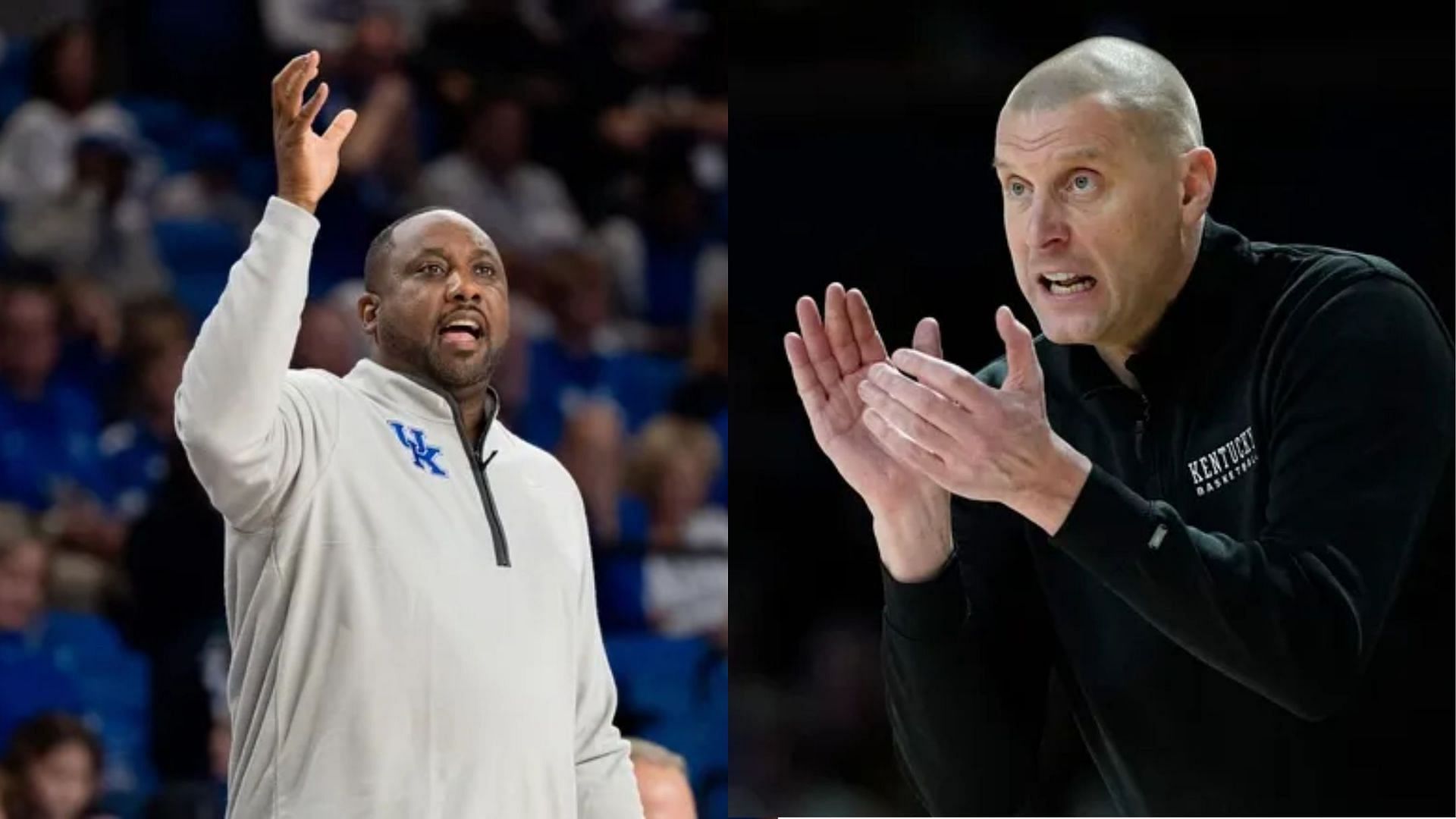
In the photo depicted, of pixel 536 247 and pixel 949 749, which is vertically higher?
pixel 536 247

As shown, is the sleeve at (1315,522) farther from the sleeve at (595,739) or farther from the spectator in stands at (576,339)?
the spectator in stands at (576,339)

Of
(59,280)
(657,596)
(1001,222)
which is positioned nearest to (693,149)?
(657,596)

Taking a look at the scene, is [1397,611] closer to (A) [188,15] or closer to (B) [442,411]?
(B) [442,411]

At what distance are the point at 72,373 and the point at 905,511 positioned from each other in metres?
4.19

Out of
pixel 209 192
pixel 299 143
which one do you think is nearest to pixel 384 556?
pixel 299 143

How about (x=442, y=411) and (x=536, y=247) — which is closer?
(x=442, y=411)

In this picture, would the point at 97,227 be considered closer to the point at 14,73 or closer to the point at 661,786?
the point at 14,73

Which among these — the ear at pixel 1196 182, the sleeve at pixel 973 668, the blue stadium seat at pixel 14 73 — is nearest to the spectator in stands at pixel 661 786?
the sleeve at pixel 973 668

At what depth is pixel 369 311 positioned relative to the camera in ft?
11.7

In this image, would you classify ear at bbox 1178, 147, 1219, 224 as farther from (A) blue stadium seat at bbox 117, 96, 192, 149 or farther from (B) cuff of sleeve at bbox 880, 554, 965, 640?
(A) blue stadium seat at bbox 117, 96, 192, 149

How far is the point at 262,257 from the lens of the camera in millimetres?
2973

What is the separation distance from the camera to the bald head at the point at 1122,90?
326 centimetres

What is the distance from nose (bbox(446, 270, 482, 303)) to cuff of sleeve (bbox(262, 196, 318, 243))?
0.48 meters

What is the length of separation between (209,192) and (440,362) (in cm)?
392
